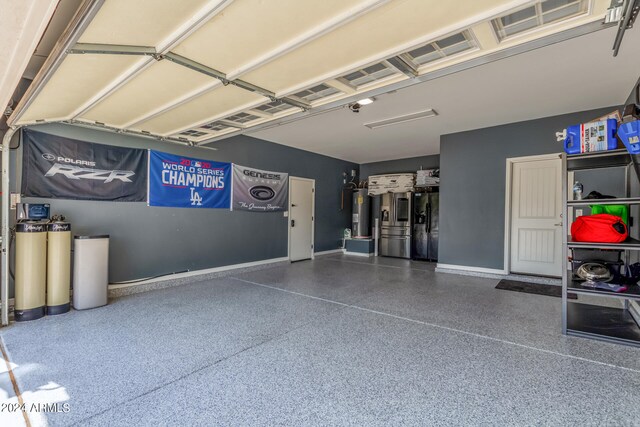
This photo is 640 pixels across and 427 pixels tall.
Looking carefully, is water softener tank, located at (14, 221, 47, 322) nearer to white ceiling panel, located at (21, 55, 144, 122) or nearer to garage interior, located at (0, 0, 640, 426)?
garage interior, located at (0, 0, 640, 426)

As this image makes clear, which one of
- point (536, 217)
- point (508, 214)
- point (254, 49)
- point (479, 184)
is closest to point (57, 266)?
point (254, 49)

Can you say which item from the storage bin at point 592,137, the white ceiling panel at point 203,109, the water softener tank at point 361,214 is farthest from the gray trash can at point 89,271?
the water softener tank at point 361,214

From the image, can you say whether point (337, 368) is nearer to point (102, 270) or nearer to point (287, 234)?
point (102, 270)

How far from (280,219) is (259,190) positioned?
2.88ft

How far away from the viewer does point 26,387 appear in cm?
207

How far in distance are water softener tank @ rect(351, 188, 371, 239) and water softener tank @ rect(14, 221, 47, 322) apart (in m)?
6.88

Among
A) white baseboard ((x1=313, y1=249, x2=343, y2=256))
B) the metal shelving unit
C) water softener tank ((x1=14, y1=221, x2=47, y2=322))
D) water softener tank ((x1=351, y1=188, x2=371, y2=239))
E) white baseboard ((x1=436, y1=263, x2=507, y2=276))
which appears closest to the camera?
the metal shelving unit

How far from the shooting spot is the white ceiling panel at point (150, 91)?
2.49 meters

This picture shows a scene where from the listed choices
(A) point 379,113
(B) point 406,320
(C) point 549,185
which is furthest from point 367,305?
(C) point 549,185

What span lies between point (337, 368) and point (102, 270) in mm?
3279

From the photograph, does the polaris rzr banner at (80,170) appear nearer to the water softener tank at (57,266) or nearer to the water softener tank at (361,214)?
the water softener tank at (57,266)

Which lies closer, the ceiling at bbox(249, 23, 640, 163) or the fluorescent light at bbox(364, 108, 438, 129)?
the ceiling at bbox(249, 23, 640, 163)

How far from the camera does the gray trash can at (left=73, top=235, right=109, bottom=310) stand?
365cm

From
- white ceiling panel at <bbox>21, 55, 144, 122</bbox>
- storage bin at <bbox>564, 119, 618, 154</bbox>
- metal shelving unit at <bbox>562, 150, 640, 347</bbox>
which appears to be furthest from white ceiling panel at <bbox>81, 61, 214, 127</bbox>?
metal shelving unit at <bbox>562, 150, 640, 347</bbox>
